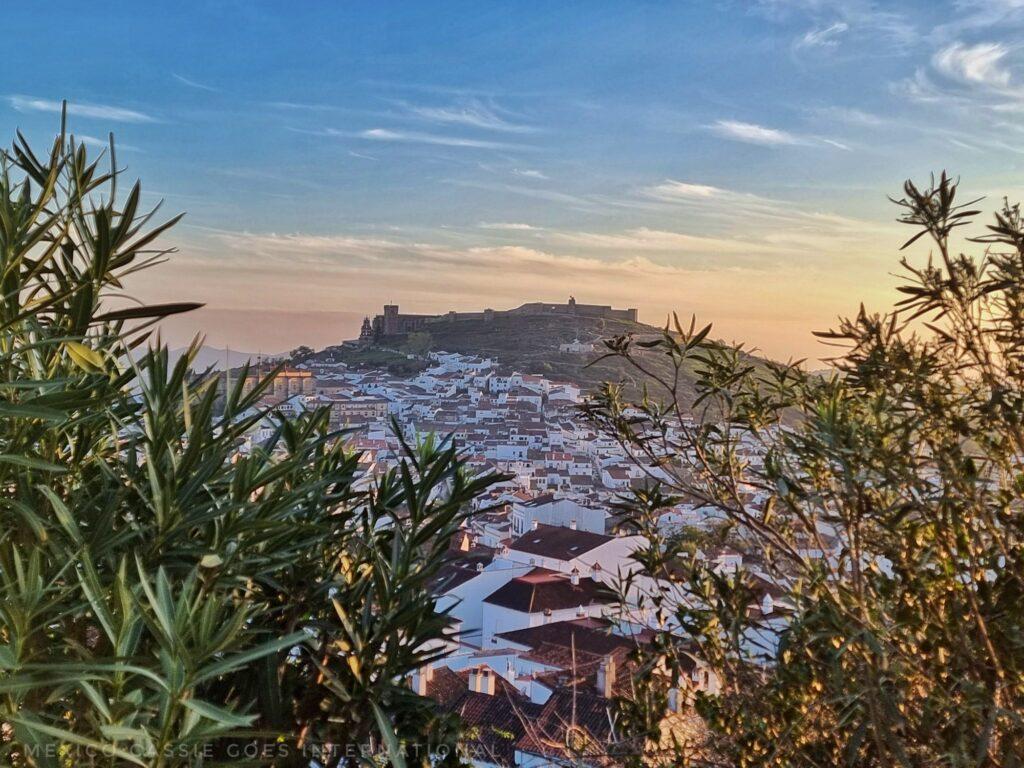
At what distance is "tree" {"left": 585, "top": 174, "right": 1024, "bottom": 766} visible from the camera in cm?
116

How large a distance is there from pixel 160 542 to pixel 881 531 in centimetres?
133

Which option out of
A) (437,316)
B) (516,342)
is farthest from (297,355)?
(437,316)

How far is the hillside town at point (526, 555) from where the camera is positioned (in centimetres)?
142

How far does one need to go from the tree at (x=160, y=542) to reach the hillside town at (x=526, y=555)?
93 mm

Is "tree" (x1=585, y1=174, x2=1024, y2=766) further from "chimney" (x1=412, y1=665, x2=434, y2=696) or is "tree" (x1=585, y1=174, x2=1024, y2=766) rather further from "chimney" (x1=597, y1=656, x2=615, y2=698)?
"chimney" (x1=597, y1=656, x2=615, y2=698)

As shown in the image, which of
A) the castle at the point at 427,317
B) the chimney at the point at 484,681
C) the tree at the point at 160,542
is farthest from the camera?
the castle at the point at 427,317

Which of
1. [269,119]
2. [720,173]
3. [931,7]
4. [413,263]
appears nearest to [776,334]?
[931,7]

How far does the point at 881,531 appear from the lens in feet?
4.92

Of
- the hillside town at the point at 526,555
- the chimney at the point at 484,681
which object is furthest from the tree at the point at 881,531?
the chimney at the point at 484,681

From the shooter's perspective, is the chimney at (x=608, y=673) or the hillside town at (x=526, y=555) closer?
the hillside town at (x=526, y=555)

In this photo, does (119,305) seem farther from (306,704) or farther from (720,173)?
(720,173)

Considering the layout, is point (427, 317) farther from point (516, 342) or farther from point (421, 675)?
point (421, 675)

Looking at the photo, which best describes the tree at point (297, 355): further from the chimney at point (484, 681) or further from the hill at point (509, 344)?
the hill at point (509, 344)

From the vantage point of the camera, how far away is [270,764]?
38.3 inches
